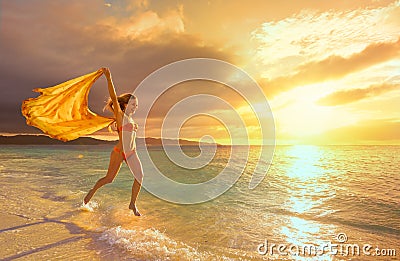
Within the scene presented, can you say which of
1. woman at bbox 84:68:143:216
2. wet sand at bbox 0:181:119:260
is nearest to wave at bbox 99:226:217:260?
wet sand at bbox 0:181:119:260

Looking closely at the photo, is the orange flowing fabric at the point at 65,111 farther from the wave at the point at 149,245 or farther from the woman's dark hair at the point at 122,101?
the wave at the point at 149,245

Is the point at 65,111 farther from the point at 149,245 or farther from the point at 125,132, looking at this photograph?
the point at 149,245

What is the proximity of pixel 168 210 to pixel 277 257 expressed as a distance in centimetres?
388

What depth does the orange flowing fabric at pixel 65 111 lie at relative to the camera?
22.3 feet

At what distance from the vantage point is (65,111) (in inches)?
286

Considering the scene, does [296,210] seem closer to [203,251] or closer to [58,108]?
[203,251]

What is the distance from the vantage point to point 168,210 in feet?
26.1

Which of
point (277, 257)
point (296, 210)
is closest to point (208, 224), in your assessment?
point (277, 257)

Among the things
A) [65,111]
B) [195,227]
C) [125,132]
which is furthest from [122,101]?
[195,227]

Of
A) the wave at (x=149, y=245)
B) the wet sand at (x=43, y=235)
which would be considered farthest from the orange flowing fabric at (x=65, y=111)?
the wave at (x=149, y=245)

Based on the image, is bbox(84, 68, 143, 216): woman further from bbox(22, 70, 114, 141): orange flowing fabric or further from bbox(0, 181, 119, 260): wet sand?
bbox(0, 181, 119, 260): wet sand

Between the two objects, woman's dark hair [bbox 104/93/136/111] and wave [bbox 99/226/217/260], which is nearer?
wave [bbox 99/226/217/260]

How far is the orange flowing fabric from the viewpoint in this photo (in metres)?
6.81

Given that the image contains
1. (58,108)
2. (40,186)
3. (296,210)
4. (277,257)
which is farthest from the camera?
(40,186)
